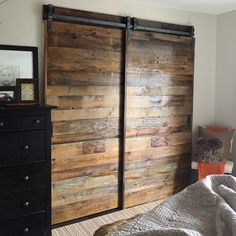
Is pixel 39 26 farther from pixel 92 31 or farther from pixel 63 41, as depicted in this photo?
pixel 92 31

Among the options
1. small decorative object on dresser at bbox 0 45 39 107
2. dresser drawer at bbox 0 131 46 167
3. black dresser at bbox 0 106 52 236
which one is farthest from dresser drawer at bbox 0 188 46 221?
small decorative object on dresser at bbox 0 45 39 107

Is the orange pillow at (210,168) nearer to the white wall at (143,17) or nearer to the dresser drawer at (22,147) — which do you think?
the white wall at (143,17)

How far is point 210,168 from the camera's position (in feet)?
11.2

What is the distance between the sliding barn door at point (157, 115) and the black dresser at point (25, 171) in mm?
1068

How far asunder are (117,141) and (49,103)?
2.84 feet

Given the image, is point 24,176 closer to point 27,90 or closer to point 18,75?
point 27,90

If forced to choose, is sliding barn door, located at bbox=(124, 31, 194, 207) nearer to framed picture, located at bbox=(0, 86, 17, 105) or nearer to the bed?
framed picture, located at bbox=(0, 86, 17, 105)

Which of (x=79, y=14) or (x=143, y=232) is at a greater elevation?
(x=79, y=14)

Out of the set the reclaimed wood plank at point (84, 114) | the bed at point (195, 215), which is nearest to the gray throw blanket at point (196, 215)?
the bed at point (195, 215)

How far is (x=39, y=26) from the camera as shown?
2744mm

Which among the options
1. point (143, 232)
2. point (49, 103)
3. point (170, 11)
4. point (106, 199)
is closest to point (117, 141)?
point (106, 199)

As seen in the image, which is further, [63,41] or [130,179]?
[130,179]

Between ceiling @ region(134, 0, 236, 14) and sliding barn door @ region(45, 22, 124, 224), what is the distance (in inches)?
27.4

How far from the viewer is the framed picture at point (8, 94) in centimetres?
250
